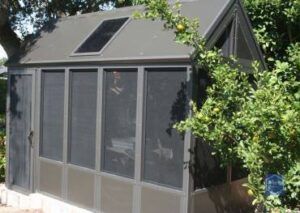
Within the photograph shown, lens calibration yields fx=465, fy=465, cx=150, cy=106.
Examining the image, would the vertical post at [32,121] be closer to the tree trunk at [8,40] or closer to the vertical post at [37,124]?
the vertical post at [37,124]

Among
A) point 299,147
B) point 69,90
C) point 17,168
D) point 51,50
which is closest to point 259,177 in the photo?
point 299,147

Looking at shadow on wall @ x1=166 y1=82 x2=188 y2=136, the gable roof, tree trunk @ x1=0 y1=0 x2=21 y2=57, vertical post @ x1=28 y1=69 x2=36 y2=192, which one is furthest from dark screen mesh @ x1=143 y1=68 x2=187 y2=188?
tree trunk @ x1=0 y1=0 x2=21 y2=57

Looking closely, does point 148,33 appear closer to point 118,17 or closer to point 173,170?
point 118,17

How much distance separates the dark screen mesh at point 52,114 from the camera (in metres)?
7.34

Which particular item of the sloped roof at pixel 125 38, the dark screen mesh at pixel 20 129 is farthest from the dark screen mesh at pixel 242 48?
the dark screen mesh at pixel 20 129

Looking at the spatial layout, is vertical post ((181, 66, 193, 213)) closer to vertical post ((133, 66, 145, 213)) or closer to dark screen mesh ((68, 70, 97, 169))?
vertical post ((133, 66, 145, 213))

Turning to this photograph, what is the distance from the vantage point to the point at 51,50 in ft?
25.4

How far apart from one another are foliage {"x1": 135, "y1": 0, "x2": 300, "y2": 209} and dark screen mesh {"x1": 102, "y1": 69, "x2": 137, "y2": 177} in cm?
105

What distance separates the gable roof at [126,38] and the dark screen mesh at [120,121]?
11.6 inches

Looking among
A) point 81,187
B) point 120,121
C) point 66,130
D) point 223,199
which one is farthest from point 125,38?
A: point 223,199

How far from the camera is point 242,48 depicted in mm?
6414

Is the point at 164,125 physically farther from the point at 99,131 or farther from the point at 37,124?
the point at 37,124

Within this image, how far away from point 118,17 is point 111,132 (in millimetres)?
1882

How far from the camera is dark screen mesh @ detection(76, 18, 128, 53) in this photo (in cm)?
683
